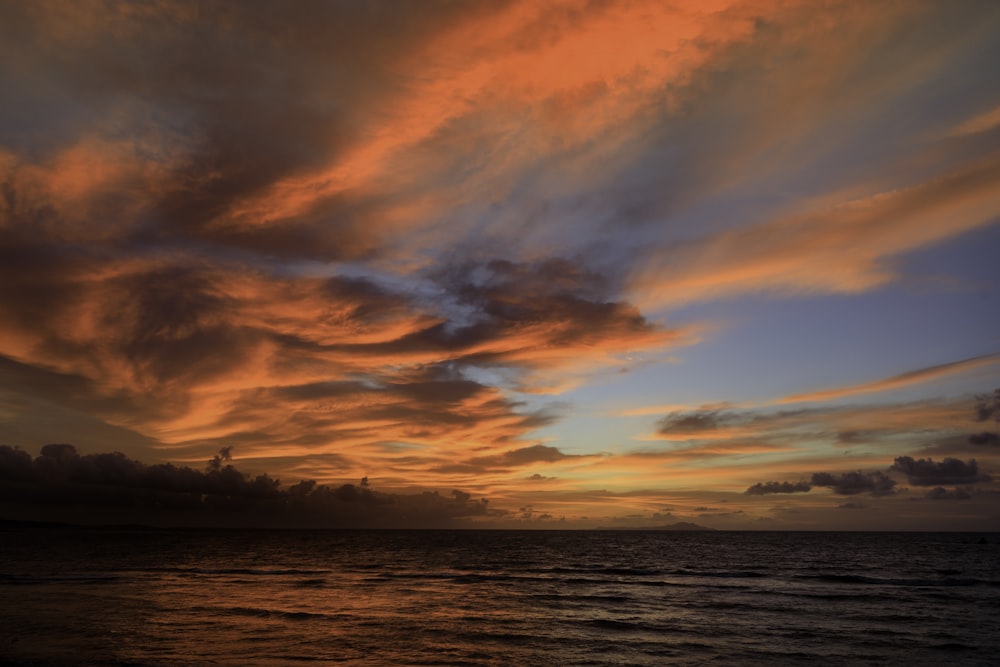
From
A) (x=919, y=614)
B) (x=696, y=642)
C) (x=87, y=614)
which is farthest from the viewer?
(x=919, y=614)

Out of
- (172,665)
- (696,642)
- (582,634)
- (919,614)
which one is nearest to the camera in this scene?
(172,665)

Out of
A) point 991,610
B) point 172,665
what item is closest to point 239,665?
point 172,665

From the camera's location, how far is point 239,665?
2389 cm

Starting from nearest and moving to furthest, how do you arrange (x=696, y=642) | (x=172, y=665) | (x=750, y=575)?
1. (x=172, y=665)
2. (x=696, y=642)
3. (x=750, y=575)

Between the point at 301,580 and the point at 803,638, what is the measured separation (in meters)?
45.4

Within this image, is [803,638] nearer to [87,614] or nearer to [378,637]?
[378,637]

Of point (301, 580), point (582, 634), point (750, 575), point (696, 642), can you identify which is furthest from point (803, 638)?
point (301, 580)

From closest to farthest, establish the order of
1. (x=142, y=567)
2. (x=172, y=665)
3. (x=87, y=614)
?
(x=172, y=665) < (x=87, y=614) < (x=142, y=567)

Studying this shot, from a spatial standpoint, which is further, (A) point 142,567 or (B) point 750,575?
(A) point 142,567

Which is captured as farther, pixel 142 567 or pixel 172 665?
pixel 142 567

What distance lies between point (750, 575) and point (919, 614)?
28271 millimetres

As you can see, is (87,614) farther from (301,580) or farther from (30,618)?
(301,580)

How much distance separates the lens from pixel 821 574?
6788 cm

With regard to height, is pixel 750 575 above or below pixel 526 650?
below
